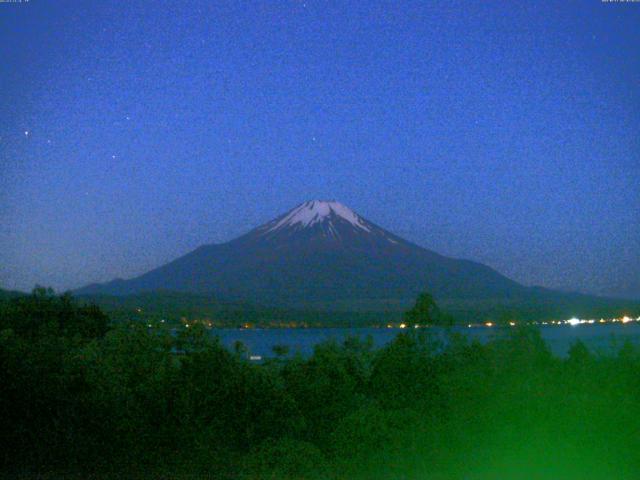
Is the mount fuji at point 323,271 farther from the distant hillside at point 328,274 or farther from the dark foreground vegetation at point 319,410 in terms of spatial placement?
the dark foreground vegetation at point 319,410

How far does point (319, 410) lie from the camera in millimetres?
9109

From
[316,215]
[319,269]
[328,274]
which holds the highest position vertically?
[316,215]

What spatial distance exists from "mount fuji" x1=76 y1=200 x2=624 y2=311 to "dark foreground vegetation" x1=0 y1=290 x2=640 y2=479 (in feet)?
57.0

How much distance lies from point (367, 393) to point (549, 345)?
2.16m

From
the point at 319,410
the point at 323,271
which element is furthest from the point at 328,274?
the point at 319,410

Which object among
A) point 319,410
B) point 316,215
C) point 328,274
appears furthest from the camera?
point 316,215

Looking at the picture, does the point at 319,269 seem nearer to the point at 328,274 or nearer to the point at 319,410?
the point at 328,274

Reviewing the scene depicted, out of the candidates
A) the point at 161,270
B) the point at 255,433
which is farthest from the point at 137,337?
the point at 161,270

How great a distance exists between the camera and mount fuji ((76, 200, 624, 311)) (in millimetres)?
33031

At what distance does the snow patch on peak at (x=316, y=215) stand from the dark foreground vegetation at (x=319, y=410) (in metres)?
43.1

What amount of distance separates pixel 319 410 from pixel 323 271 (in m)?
35.1

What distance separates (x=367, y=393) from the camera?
9.56 m

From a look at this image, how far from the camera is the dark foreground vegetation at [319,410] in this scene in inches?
264

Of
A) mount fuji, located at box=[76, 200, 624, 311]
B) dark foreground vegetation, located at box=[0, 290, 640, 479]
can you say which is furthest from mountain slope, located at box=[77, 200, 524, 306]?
dark foreground vegetation, located at box=[0, 290, 640, 479]
